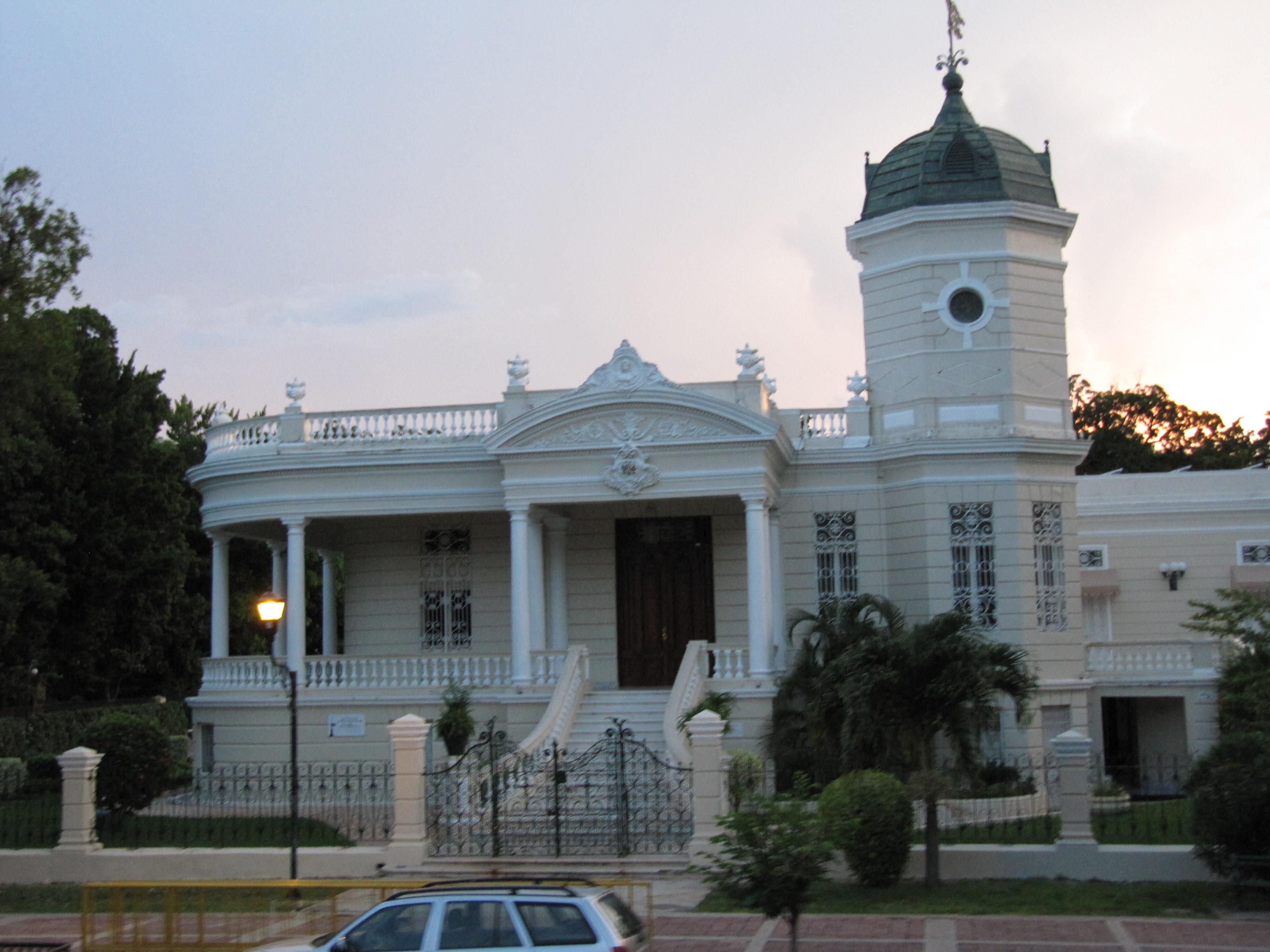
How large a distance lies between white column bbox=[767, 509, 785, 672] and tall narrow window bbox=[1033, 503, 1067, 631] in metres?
4.17

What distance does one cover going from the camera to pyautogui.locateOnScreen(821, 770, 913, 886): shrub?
1636cm

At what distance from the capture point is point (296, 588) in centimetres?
2512

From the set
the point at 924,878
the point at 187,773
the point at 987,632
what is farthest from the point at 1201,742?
the point at 187,773

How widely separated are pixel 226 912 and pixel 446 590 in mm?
11556

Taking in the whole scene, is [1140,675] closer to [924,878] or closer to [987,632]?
[987,632]


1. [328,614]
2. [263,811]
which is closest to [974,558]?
[263,811]

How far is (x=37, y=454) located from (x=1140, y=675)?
75.9 ft

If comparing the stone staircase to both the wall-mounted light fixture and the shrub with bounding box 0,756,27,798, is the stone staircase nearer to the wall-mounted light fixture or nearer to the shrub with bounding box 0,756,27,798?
the shrub with bounding box 0,756,27,798

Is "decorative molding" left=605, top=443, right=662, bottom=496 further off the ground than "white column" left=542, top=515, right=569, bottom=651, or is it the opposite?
"decorative molding" left=605, top=443, right=662, bottom=496

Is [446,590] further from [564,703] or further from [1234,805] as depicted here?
[1234,805]

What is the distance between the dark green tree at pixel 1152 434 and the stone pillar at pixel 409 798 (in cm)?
3482

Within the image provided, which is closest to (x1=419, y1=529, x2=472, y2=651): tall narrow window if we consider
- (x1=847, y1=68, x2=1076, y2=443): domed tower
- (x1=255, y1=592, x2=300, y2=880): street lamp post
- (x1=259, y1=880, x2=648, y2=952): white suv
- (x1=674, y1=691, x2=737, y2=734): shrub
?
(x1=674, y1=691, x2=737, y2=734): shrub

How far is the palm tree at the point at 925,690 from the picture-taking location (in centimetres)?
1769

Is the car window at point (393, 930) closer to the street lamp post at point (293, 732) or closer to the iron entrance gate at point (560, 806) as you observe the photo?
the street lamp post at point (293, 732)
